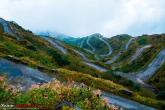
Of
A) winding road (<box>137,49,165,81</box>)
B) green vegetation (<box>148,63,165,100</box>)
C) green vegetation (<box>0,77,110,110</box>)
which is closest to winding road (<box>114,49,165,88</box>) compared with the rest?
winding road (<box>137,49,165,81</box>)

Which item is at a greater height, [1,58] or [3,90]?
[1,58]

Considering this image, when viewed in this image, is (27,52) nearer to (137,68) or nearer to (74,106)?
(137,68)

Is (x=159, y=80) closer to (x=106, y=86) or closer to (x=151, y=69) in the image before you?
(x=151, y=69)

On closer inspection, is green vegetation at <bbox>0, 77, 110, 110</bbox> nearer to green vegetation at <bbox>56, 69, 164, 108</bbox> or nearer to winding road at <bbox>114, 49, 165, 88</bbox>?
green vegetation at <bbox>56, 69, 164, 108</bbox>

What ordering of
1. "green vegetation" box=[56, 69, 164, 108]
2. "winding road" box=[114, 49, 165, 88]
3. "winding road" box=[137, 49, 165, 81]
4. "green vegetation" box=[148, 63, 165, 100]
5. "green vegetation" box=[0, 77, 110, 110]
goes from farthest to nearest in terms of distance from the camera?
"winding road" box=[137, 49, 165, 81], "winding road" box=[114, 49, 165, 88], "green vegetation" box=[148, 63, 165, 100], "green vegetation" box=[56, 69, 164, 108], "green vegetation" box=[0, 77, 110, 110]

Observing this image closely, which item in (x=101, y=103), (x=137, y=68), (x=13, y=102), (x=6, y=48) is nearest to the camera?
(x=13, y=102)

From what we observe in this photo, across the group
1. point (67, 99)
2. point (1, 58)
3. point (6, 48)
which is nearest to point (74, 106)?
point (67, 99)

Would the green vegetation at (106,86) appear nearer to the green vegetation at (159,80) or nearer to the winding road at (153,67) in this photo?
the green vegetation at (159,80)

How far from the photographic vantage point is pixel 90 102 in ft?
73.7

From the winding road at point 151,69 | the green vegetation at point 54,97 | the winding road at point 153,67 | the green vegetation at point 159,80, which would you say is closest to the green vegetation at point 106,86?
the green vegetation at point 159,80

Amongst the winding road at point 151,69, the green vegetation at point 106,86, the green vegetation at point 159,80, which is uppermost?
the winding road at point 151,69

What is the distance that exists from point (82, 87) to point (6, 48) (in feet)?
239

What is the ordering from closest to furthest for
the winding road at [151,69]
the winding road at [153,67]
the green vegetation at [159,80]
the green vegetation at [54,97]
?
the green vegetation at [54,97] < the green vegetation at [159,80] < the winding road at [151,69] < the winding road at [153,67]

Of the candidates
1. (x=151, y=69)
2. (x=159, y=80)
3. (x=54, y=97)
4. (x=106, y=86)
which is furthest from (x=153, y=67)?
(x=54, y=97)
